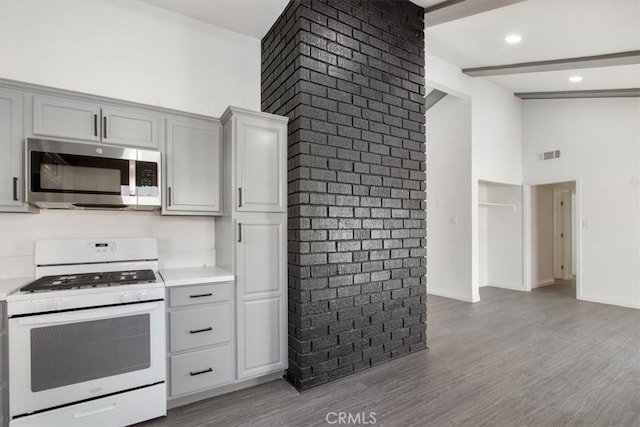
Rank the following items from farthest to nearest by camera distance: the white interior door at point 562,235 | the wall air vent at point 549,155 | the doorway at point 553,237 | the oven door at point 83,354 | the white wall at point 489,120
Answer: the white interior door at point 562,235
the doorway at point 553,237
the wall air vent at point 549,155
the white wall at point 489,120
the oven door at point 83,354

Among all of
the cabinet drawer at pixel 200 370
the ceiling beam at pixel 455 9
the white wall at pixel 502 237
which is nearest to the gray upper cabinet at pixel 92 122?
the cabinet drawer at pixel 200 370

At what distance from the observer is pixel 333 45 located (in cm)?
276

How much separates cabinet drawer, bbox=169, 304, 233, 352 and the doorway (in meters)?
5.84

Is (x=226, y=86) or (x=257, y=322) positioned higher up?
(x=226, y=86)

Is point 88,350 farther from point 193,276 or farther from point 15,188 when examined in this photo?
point 15,188

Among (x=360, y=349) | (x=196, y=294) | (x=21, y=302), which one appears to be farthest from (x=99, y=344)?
(x=360, y=349)

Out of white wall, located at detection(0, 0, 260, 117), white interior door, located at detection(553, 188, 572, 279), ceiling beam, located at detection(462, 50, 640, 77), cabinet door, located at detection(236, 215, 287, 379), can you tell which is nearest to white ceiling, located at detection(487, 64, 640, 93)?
ceiling beam, located at detection(462, 50, 640, 77)

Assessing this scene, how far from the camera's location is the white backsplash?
2309mm

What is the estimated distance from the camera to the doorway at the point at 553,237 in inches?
245

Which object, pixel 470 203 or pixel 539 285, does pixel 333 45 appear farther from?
pixel 539 285

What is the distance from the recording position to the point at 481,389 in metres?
2.49

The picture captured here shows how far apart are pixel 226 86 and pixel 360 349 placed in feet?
9.15

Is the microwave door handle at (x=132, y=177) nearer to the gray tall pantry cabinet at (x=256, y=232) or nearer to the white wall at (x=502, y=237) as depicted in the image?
the gray tall pantry cabinet at (x=256, y=232)

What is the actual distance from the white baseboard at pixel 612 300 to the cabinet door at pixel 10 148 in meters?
7.24
